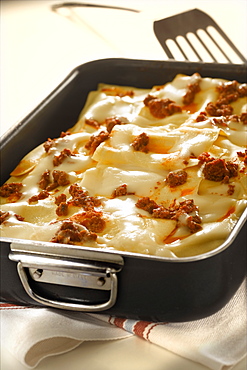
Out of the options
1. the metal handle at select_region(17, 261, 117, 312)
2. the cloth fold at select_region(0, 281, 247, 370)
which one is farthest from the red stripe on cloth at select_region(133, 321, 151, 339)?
the metal handle at select_region(17, 261, 117, 312)

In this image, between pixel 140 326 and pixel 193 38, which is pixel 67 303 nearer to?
pixel 140 326

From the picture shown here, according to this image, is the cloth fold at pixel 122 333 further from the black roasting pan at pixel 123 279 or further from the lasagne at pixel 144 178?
the lasagne at pixel 144 178

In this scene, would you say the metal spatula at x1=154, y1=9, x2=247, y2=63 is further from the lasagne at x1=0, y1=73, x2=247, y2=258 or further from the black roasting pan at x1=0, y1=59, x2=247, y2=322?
the black roasting pan at x1=0, y1=59, x2=247, y2=322

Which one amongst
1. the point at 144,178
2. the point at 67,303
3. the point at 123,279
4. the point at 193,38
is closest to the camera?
the point at 123,279

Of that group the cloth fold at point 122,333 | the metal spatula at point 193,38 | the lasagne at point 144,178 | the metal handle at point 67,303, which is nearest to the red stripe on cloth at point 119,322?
the cloth fold at point 122,333

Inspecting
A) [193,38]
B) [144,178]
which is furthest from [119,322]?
[193,38]

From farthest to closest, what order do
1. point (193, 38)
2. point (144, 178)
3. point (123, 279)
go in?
point (193, 38)
point (144, 178)
point (123, 279)

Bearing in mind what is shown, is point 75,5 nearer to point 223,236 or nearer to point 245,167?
point 245,167
